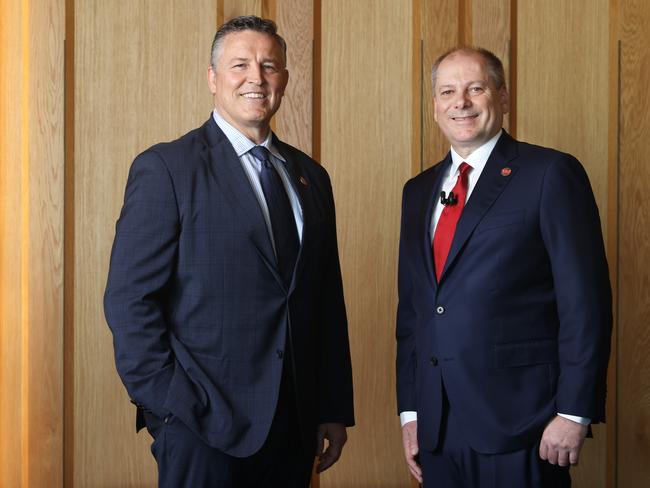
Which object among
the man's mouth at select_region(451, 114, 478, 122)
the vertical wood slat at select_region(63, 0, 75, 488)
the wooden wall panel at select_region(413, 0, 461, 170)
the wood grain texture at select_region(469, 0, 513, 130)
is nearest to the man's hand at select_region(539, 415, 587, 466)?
the man's mouth at select_region(451, 114, 478, 122)

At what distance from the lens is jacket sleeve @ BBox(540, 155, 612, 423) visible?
6.39 feet

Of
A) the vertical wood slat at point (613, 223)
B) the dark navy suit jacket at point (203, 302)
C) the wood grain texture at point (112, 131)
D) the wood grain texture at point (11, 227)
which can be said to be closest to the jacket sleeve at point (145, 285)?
the dark navy suit jacket at point (203, 302)

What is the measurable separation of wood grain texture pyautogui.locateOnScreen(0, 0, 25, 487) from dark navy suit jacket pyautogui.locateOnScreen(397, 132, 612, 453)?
1668 millimetres

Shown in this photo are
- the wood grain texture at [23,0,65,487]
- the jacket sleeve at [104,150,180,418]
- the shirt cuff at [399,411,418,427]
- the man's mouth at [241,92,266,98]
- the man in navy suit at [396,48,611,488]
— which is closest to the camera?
the jacket sleeve at [104,150,180,418]

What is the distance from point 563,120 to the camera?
325 cm

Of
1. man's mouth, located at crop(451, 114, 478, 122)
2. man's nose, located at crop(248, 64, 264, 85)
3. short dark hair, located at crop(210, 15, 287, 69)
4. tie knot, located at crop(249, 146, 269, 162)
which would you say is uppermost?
short dark hair, located at crop(210, 15, 287, 69)

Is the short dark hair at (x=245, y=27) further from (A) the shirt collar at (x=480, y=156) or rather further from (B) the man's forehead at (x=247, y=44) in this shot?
(A) the shirt collar at (x=480, y=156)

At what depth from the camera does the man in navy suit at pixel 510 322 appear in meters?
1.97

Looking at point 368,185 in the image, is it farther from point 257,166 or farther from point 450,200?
point 257,166

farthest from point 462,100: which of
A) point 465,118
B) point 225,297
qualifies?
point 225,297

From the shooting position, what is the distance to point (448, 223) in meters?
2.19

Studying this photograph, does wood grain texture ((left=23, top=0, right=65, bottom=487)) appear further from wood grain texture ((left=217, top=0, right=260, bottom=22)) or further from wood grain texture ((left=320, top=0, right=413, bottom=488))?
wood grain texture ((left=320, top=0, right=413, bottom=488))

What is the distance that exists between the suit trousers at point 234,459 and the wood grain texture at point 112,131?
1206mm

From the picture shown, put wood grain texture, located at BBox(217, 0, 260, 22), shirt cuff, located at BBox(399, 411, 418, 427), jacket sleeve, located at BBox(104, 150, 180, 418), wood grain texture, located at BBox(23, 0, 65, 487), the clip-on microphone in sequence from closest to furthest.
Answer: jacket sleeve, located at BBox(104, 150, 180, 418) < the clip-on microphone < shirt cuff, located at BBox(399, 411, 418, 427) < wood grain texture, located at BBox(23, 0, 65, 487) < wood grain texture, located at BBox(217, 0, 260, 22)
